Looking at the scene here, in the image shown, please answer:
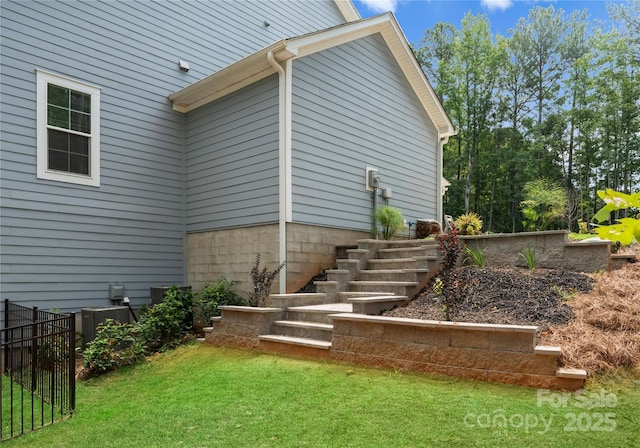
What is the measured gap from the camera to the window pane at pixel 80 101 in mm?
7664

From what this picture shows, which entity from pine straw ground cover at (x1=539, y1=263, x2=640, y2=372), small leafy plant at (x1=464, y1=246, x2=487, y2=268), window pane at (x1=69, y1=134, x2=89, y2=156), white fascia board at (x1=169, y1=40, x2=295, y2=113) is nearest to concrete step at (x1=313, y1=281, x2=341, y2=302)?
small leafy plant at (x1=464, y1=246, x2=487, y2=268)

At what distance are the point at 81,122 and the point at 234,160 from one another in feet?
8.99

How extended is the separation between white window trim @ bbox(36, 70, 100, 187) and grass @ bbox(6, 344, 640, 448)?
13.3 ft

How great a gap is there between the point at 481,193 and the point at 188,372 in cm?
2554

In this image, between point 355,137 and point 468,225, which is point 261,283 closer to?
point 355,137

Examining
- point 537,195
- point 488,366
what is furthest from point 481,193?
point 488,366

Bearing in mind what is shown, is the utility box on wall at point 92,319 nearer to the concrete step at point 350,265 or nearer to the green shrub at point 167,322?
the green shrub at point 167,322

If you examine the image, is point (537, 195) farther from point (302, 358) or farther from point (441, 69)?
point (302, 358)

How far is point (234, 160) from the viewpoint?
26.8ft

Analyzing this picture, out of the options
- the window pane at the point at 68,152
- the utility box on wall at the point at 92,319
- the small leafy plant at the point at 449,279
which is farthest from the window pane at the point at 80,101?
the small leafy plant at the point at 449,279

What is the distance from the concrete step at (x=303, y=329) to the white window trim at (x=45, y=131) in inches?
174

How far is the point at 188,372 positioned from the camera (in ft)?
17.5

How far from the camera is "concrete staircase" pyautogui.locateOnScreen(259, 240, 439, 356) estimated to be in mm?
5547

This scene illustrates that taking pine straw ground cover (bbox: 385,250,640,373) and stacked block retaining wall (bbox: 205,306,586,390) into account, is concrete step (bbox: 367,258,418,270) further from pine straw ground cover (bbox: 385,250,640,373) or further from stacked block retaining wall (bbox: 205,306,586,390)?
stacked block retaining wall (bbox: 205,306,586,390)
